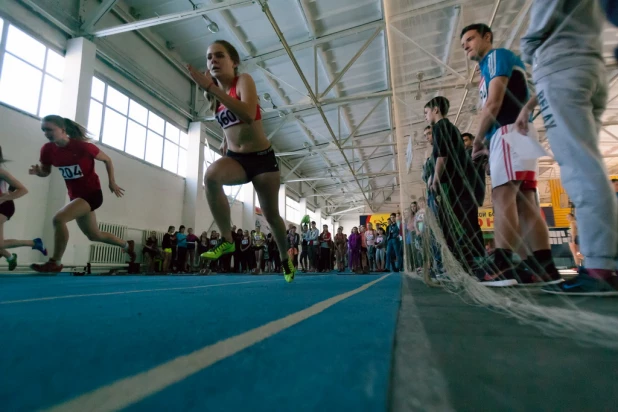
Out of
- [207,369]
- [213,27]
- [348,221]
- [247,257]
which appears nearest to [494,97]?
[207,369]

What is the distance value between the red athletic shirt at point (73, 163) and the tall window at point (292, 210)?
14.5 metres

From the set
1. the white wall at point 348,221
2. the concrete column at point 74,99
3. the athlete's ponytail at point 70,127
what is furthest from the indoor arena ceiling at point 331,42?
the white wall at point 348,221

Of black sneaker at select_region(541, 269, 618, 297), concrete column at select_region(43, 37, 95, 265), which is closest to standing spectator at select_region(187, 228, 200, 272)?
concrete column at select_region(43, 37, 95, 265)

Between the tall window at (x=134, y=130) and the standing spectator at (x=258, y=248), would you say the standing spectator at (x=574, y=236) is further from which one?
the tall window at (x=134, y=130)

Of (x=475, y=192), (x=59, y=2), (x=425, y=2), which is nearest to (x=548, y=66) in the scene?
(x=475, y=192)

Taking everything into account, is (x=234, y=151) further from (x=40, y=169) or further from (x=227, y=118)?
(x=40, y=169)

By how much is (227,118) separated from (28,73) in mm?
5818

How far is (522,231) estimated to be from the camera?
6.18 feet

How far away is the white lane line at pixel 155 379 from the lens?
367 mm

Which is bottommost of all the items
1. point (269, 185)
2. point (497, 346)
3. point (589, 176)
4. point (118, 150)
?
point (497, 346)

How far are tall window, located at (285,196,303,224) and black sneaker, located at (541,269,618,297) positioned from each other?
16264 millimetres

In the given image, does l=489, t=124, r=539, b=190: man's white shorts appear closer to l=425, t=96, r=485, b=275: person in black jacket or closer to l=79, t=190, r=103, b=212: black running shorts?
l=425, t=96, r=485, b=275: person in black jacket

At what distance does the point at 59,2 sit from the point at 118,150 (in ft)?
9.16

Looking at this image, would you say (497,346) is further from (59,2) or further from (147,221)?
(147,221)
